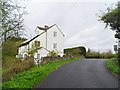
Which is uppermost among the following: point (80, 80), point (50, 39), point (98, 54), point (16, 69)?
point (50, 39)

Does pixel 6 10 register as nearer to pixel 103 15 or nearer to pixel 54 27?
pixel 103 15

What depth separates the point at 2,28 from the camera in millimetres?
17141

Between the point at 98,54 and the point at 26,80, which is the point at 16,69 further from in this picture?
the point at 98,54

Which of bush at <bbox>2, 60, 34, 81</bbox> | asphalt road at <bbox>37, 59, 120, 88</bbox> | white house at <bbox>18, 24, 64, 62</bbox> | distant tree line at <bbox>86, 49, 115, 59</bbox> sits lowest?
asphalt road at <bbox>37, 59, 120, 88</bbox>

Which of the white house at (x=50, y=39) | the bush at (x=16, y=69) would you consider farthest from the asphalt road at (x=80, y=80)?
the white house at (x=50, y=39)

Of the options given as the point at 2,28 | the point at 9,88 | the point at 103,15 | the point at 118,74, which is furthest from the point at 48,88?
the point at 103,15

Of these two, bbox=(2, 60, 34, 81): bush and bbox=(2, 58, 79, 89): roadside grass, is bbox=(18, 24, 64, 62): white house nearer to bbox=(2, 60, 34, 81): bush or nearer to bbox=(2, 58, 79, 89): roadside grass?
bbox=(2, 60, 34, 81): bush

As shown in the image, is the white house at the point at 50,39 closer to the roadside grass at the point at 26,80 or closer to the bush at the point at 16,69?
the bush at the point at 16,69

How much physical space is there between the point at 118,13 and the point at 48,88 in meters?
15.6

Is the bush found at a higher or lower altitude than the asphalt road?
higher

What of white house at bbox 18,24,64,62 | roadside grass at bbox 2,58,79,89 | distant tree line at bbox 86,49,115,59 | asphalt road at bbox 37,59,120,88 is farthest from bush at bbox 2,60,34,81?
distant tree line at bbox 86,49,115,59

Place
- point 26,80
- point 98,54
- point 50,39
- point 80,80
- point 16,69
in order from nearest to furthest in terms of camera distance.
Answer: point 26,80
point 80,80
point 16,69
point 98,54
point 50,39

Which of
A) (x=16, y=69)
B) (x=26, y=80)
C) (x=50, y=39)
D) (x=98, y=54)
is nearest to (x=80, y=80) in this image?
(x=26, y=80)

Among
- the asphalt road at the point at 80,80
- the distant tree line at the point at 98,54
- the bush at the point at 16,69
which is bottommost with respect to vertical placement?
the asphalt road at the point at 80,80
